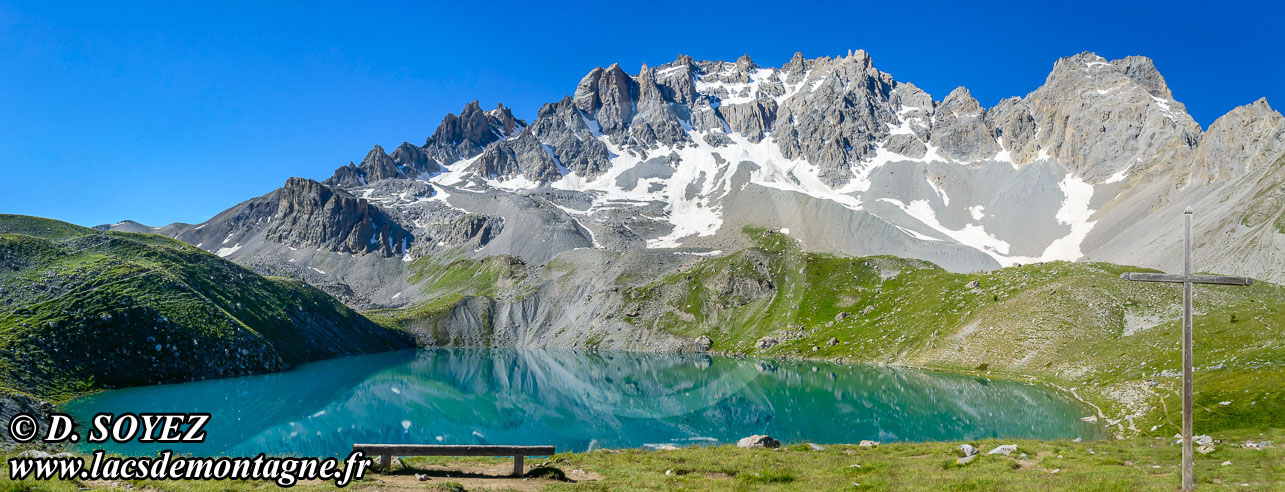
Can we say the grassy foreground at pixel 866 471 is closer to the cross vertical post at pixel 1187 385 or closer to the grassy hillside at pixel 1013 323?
the cross vertical post at pixel 1187 385

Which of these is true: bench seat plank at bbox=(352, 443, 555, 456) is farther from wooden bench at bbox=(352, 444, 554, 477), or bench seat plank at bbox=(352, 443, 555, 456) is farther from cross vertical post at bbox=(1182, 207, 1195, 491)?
cross vertical post at bbox=(1182, 207, 1195, 491)

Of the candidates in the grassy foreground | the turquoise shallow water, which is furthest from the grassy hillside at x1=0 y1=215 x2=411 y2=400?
the grassy foreground

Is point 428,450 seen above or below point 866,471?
below

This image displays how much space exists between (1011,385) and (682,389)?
3769 centimetres

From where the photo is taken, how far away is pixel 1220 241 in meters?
134

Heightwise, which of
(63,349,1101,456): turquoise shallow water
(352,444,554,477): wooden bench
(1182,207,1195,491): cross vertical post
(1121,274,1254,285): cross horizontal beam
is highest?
(1121,274,1254,285): cross horizontal beam

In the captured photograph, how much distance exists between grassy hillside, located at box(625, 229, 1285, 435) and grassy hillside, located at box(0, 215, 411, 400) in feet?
277

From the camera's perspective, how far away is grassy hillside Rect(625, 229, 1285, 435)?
41844 mm

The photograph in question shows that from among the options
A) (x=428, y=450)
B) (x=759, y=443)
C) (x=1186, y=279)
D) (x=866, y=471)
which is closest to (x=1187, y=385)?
(x=1186, y=279)

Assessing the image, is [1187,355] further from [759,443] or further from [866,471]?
[759,443]

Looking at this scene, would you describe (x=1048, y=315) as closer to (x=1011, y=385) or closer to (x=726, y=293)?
(x=1011, y=385)

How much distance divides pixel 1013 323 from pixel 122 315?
114 m

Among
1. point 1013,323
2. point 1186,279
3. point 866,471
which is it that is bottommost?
point 866,471

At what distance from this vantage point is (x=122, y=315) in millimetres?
69938
